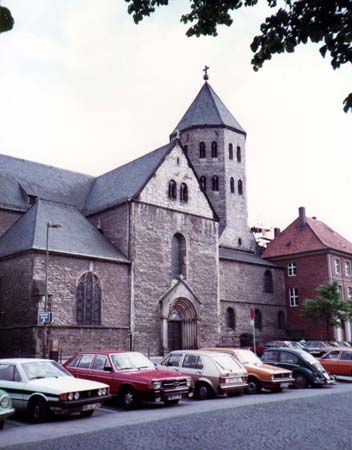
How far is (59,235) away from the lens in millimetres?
30500

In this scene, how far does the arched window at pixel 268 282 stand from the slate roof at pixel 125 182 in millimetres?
16462

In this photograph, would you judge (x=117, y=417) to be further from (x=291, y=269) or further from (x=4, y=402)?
(x=291, y=269)

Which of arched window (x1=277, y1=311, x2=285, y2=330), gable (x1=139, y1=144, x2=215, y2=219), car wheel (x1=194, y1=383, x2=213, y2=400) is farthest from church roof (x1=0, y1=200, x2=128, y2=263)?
arched window (x1=277, y1=311, x2=285, y2=330)

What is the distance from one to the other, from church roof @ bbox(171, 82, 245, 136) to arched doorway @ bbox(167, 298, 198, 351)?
22.9 meters

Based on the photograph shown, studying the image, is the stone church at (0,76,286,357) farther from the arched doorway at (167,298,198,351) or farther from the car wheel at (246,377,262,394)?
the car wheel at (246,377,262,394)

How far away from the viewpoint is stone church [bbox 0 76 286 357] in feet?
93.6

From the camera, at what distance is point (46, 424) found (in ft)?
39.3

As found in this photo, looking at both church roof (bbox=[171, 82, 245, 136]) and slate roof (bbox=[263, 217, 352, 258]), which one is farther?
church roof (bbox=[171, 82, 245, 136])

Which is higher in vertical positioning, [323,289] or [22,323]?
[323,289]

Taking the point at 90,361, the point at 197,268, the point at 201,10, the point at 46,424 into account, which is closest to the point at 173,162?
the point at 197,268

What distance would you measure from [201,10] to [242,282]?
3773 cm

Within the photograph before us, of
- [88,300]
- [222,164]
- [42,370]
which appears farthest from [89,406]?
[222,164]

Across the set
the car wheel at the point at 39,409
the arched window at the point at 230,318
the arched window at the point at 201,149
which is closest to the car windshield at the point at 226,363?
the car wheel at the point at 39,409

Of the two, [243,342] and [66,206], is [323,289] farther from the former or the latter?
[66,206]
